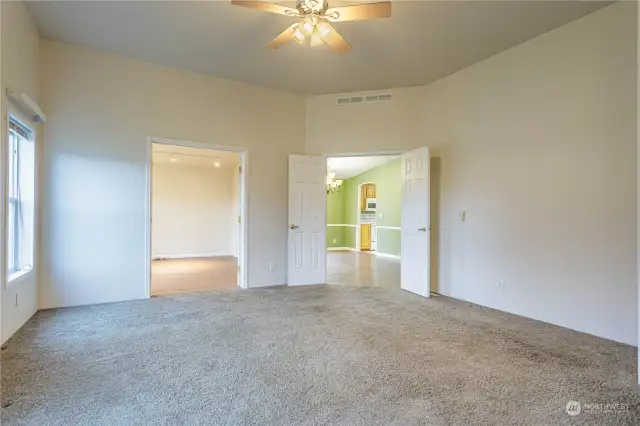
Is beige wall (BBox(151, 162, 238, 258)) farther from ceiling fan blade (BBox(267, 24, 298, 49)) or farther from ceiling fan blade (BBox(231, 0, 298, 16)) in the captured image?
ceiling fan blade (BBox(231, 0, 298, 16))

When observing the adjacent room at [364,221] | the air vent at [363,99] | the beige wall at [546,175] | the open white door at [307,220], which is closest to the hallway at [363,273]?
the adjacent room at [364,221]

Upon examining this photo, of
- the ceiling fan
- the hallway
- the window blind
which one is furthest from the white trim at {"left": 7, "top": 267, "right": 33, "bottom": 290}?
the hallway

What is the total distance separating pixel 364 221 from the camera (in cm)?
1206

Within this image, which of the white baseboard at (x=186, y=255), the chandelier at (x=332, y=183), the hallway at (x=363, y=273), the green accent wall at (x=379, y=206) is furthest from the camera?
the chandelier at (x=332, y=183)

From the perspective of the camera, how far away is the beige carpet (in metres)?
5.03

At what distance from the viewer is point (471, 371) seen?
7.77ft

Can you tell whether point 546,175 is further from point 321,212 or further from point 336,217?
point 336,217

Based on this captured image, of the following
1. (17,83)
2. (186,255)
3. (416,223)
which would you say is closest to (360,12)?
(416,223)

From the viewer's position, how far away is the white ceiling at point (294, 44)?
3150 mm

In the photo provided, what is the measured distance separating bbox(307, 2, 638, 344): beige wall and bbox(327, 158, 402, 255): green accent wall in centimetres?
424

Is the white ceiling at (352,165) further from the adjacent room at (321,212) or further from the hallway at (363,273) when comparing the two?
the adjacent room at (321,212)

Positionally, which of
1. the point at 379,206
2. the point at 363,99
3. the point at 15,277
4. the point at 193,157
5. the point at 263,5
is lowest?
the point at 15,277

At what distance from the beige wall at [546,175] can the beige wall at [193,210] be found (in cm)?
639

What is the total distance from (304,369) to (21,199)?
3292mm
